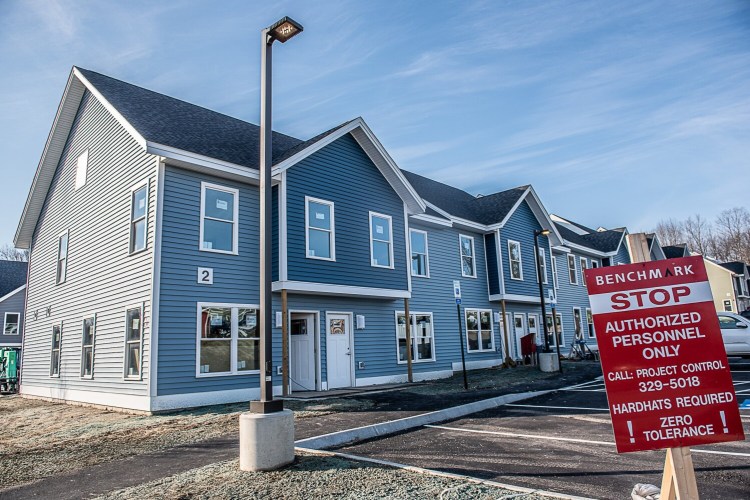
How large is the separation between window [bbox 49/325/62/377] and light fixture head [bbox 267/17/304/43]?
47.6ft

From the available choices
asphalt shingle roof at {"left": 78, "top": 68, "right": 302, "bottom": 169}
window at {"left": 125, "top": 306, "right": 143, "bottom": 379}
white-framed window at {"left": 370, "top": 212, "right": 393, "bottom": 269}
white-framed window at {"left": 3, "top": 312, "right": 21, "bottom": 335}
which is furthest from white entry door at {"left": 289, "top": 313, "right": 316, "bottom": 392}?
white-framed window at {"left": 3, "top": 312, "right": 21, "bottom": 335}

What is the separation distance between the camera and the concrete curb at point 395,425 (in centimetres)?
736

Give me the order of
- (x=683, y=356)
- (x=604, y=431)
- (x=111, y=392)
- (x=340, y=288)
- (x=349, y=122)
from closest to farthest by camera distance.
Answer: (x=683, y=356)
(x=604, y=431)
(x=111, y=392)
(x=340, y=288)
(x=349, y=122)

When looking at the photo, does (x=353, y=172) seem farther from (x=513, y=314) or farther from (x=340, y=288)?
(x=513, y=314)

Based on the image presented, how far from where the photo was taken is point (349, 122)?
16.0m

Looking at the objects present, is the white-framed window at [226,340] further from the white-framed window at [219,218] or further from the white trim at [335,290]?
the white-framed window at [219,218]

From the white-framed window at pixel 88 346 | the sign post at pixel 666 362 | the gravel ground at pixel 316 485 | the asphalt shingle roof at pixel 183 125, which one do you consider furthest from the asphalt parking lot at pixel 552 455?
the white-framed window at pixel 88 346

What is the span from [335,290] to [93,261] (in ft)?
24.4

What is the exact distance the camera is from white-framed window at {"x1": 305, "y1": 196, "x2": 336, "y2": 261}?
14.6 m

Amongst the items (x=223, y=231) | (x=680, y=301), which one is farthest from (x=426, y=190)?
(x=680, y=301)

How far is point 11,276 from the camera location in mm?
40094

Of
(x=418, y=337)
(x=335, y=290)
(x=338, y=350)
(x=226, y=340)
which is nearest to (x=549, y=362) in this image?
(x=418, y=337)

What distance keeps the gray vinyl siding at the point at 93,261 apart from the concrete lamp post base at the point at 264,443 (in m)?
6.79

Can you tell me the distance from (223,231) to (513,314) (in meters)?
15.6
